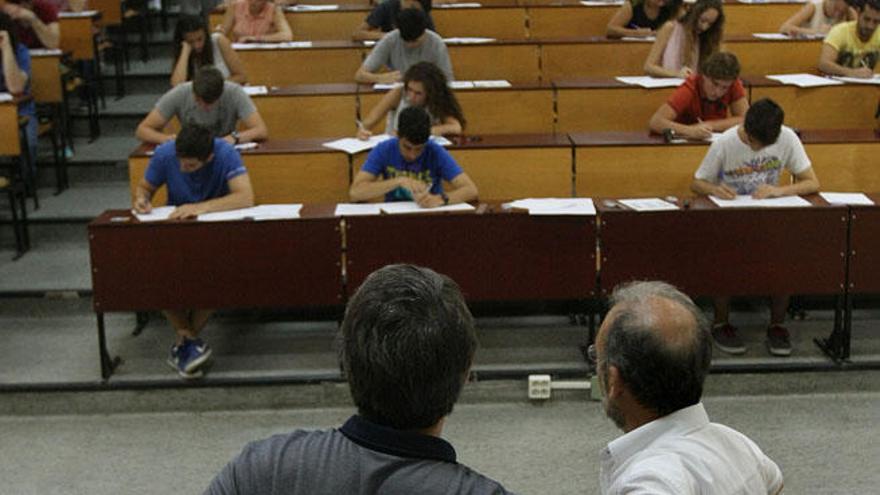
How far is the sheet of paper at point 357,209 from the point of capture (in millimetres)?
4895

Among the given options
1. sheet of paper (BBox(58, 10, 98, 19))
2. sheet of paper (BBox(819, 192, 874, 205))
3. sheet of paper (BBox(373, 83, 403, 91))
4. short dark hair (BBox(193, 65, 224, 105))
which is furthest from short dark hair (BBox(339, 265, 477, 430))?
sheet of paper (BBox(58, 10, 98, 19))

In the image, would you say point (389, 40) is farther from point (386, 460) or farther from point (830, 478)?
point (386, 460)

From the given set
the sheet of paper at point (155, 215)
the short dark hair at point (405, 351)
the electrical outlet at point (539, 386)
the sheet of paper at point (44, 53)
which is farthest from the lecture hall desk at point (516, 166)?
the short dark hair at point (405, 351)

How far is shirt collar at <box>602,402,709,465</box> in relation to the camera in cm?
181

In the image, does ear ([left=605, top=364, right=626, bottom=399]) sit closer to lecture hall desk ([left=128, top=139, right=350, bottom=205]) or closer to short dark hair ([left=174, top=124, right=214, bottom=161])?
short dark hair ([left=174, top=124, right=214, bottom=161])

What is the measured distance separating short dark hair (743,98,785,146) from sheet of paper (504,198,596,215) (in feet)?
2.45

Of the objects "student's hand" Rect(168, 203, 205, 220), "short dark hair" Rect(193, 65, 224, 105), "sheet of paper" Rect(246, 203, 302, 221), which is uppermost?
"short dark hair" Rect(193, 65, 224, 105)

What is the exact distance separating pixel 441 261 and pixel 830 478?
5.67ft

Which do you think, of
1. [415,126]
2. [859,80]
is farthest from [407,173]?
[859,80]

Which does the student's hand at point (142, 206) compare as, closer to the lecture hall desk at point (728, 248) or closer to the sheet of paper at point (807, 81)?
the lecture hall desk at point (728, 248)

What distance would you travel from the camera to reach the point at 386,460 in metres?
1.46

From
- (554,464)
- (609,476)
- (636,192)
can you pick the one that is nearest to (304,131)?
(636,192)

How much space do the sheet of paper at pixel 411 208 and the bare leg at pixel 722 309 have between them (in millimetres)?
1200

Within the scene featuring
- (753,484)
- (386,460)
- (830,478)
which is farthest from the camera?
(830,478)
